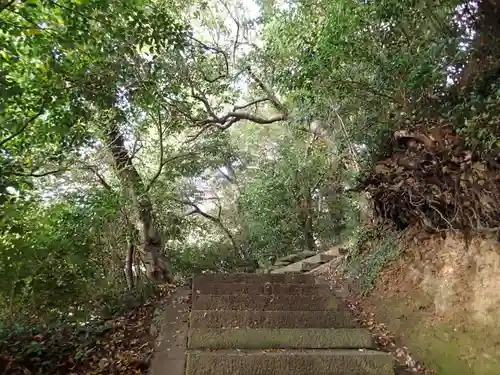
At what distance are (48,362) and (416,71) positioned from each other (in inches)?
176

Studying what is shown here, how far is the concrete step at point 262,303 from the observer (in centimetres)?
479

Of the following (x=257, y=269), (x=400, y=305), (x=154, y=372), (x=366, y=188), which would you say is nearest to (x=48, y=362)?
(x=154, y=372)

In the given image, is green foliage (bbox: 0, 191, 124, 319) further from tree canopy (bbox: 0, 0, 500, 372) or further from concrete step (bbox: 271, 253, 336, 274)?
concrete step (bbox: 271, 253, 336, 274)

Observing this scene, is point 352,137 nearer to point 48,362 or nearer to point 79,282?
point 79,282

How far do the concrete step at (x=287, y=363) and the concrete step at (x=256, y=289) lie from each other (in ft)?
5.91

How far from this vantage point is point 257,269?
10500 mm

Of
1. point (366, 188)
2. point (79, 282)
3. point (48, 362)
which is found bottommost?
point (48, 362)

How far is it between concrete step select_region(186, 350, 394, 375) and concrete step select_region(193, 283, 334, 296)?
5.91ft

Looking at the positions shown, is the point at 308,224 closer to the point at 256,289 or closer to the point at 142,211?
the point at 142,211

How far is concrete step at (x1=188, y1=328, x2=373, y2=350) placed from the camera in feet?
12.6

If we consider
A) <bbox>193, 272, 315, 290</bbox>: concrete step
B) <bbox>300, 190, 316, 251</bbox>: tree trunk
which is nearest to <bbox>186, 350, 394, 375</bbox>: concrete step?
<bbox>193, 272, 315, 290</bbox>: concrete step

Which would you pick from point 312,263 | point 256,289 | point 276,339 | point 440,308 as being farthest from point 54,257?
point 312,263

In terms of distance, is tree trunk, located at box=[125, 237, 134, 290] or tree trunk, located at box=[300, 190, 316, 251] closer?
tree trunk, located at box=[125, 237, 134, 290]

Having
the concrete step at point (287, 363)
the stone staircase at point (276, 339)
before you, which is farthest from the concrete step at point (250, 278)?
the concrete step at point (287, 363)
